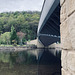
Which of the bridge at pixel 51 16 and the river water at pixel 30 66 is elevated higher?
the bridge at pixel 51 16

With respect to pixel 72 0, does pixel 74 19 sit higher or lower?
lower

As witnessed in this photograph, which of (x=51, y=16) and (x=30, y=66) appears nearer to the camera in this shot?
(x=51, y=16)

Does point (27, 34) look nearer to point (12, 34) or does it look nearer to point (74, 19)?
point (12, 34)

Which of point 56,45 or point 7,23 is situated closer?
point 56,45

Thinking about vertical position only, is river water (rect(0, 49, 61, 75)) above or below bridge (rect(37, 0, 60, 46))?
below

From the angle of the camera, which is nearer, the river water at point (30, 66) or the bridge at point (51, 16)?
the bridge at point (51, 16)

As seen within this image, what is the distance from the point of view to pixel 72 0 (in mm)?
1417

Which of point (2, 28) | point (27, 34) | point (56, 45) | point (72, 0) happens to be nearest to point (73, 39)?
point (72, 0)

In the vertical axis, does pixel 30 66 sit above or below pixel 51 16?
below

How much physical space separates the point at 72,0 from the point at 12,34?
5699cm

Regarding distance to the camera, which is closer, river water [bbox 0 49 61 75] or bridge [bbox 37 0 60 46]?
bridge [bbox 37 0 60 46]

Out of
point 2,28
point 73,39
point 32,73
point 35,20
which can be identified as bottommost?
point 32,73

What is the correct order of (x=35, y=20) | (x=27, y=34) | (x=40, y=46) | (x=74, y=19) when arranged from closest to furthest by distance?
Answer: (x=74, y=19) < (x=40, y=46) < (x=27, y=34) < (x=35, y=20)

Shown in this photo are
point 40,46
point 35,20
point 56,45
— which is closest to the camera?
point 40,46
